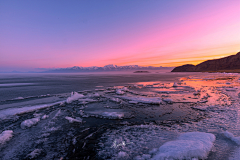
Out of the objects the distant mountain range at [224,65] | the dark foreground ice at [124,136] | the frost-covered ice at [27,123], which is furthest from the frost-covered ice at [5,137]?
the distant mountain range at [224,65]

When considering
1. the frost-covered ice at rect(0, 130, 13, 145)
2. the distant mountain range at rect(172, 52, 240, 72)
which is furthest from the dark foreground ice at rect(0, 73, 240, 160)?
the distant mountain range at rect(172, 52, 240, 72)

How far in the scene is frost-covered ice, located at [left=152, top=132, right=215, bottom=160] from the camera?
3292mm

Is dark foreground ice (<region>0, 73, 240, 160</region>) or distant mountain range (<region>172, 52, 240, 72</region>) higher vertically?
distant mountain range (<region>172, 52, 240, 72</region>)

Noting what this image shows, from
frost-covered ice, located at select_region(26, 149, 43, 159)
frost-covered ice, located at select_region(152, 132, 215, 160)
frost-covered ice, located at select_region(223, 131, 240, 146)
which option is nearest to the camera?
frost-covered ice, located at select_region(152, 132, 215, 160)

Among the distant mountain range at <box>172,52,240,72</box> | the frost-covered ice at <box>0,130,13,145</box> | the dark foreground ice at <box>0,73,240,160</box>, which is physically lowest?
the dark foreground ice at <box>0,73,240,160</box>

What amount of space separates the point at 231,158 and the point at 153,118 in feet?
11.6

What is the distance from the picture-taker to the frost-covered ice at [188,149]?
3.29m

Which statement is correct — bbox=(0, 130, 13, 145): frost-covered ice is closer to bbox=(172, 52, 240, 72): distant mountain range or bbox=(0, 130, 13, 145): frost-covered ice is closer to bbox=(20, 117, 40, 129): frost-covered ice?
bbox=(20, 117, 40, 129): frost-covered ice

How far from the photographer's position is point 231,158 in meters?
3.24

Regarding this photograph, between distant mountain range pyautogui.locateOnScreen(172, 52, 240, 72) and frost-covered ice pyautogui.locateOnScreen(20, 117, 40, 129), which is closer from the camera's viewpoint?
frost-covered ice pyautogui.locateOnScreen(20, 117, 40, 129)

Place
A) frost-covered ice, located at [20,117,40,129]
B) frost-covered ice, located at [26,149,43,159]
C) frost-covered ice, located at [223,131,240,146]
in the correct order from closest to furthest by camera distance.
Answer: frost-covered ice, located at [26,149,43,159] → frost-covered ice, located at [223,131,240,146] → frost-covered ice, located at [20,117,40,129]

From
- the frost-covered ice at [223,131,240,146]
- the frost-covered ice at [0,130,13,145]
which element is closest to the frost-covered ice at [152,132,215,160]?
the frost-covered ice at [223,131,240,146]

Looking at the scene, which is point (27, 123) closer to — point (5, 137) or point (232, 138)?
point (5, 137)

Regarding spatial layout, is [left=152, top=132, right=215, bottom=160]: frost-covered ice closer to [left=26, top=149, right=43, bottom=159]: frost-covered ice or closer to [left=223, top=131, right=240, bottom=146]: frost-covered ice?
[left=223, top=131, right=240, bottom=146]: frost-covered ice
